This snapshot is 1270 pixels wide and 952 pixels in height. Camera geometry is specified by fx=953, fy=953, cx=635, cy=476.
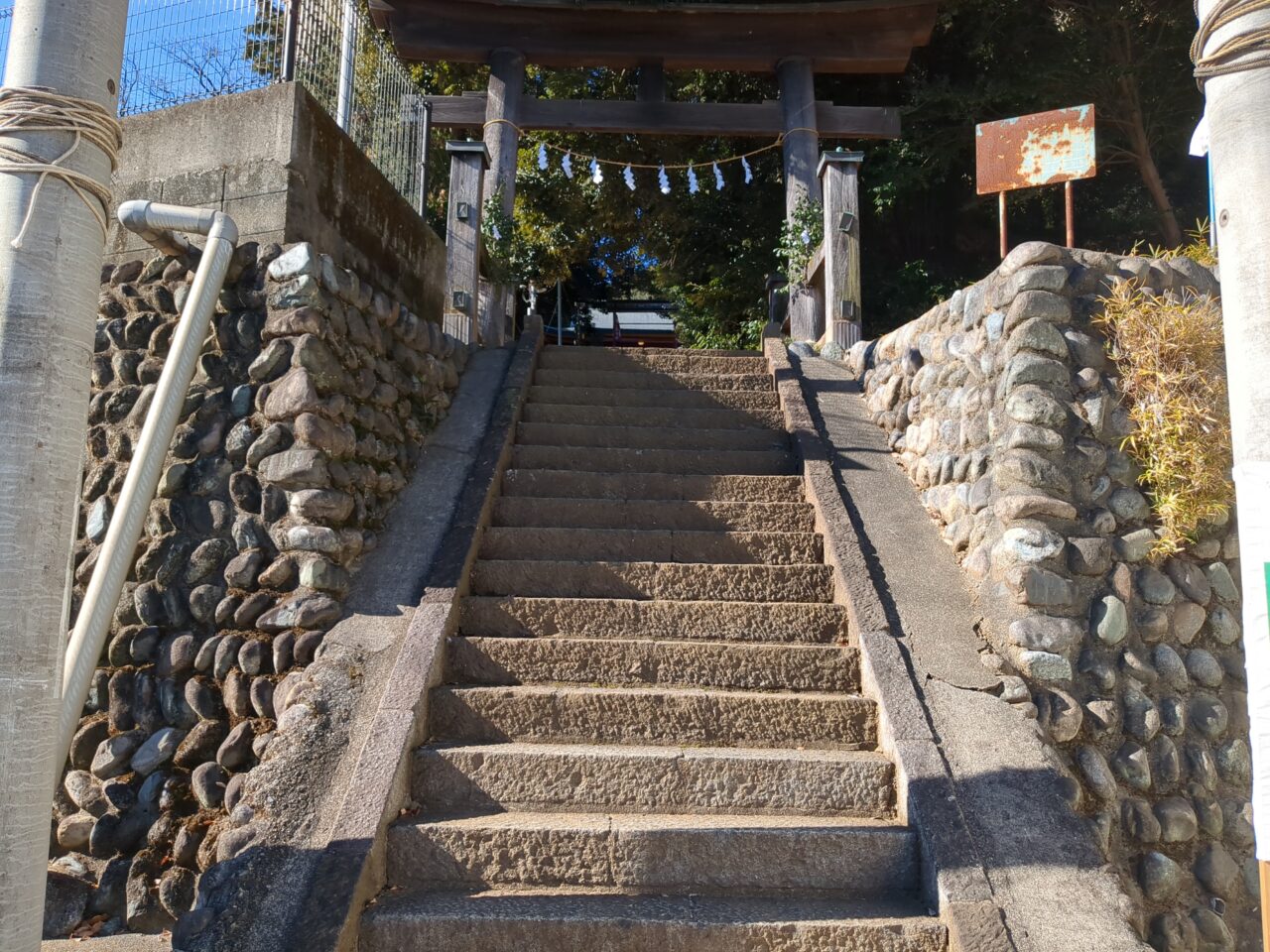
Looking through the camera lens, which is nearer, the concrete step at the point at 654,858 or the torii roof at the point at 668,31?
the concrete step at the point at 654,858

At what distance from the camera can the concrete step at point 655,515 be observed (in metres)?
4.72

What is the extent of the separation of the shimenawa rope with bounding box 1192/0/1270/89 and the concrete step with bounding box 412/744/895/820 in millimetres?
2255

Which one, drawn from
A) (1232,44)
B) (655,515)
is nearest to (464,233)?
(655,515)

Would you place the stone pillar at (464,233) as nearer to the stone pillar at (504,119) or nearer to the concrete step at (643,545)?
the stone pillar at (504,119)

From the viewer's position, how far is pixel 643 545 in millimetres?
4512

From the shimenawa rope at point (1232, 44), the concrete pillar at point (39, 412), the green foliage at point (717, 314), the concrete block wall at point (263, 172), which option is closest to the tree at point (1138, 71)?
the green foliage at point (717, 314)

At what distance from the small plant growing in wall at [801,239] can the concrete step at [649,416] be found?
7.72 ft

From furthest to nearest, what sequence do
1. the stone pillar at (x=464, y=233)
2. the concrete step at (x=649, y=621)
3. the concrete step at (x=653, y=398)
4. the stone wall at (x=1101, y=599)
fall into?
the stone pillar at (x=464, y=233) < the concrete step at (x=653, y=398) < the concrete step at (x=649, y=621) < the stone wall at (x=1101, y=599)

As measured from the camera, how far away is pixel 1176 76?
10.4 m

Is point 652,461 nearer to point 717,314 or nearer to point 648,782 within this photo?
point 648,782

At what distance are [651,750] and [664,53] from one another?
7471mm

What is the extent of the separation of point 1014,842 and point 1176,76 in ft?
34.2

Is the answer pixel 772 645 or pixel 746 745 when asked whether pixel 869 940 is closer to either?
pixel 746 745

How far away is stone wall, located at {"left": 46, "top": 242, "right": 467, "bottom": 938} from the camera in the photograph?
11.4 ft
